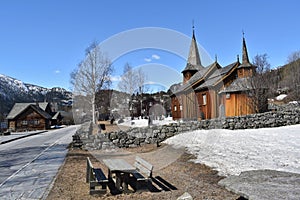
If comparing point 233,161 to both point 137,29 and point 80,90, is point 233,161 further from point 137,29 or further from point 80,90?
point 80,90

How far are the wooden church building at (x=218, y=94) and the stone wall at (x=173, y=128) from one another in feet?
13.2

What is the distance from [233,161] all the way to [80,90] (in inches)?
1067

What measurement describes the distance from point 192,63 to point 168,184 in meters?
33.9

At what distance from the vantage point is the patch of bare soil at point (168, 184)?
597cm

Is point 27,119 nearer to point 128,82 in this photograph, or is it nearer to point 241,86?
point 128,82

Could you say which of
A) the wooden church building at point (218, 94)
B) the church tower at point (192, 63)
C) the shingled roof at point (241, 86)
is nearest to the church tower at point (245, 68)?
the wooden church building at point (218, 94)

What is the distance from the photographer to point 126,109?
46969 millimetres

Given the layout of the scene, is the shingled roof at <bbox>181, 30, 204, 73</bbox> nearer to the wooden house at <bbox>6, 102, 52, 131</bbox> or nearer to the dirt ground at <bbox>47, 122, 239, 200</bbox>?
the dirt ground at <bbox>47, 122, 239, 200</bbox>

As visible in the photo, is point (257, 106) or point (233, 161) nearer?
point (233, 161)

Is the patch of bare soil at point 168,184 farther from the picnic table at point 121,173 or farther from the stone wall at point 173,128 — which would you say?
the stone wall at point 173,128

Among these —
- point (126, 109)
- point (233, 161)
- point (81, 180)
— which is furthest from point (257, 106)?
point (126, 109)

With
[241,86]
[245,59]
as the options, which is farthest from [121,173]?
[245,59]

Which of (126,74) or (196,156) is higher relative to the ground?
(126,74)

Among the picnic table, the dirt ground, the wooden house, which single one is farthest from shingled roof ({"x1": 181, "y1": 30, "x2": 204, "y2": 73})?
the wooden house
